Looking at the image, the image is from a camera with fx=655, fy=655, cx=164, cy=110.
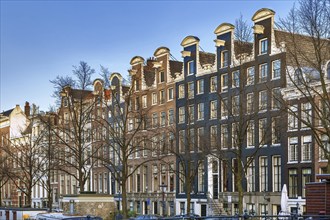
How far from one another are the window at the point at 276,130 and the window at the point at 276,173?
165 cm

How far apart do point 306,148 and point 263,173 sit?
6.33m

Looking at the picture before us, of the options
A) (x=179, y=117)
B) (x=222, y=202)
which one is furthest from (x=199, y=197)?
(x=179, y=117)

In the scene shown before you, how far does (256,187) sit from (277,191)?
3119 millimetres

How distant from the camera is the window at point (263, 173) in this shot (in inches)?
2282

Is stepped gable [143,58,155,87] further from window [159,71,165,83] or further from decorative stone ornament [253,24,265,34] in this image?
decorative stone ornament [253,24,265,34]

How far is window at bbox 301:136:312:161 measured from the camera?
173 feet

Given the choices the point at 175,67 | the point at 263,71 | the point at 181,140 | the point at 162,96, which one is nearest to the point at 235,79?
the point at 263,71

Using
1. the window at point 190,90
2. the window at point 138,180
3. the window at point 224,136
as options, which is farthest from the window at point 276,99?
the window at point 138,180

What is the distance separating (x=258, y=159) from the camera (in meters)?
58.7

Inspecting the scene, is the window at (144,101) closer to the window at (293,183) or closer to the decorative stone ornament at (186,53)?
the decorative stone ornament at (186,53)

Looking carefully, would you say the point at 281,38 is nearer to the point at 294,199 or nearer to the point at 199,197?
the point at 294,199

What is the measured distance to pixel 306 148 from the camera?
53.3 meters

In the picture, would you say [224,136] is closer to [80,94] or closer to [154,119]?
[154,119]

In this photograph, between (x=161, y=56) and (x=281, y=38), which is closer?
(x=281, y=38)
